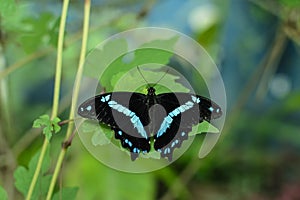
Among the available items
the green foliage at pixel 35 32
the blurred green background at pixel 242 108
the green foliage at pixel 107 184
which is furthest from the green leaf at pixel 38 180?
the blurred green background at pixel 242 108

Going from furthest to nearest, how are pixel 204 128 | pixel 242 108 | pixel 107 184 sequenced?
pixel 242 108 < pixel 107 184 < pixel 204 128

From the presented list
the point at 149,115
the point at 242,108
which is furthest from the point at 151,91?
the point at 242,108

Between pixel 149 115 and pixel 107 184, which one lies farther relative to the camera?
pixel 107 184

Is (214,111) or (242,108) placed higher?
(242,108)

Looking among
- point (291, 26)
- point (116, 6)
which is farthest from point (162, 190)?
point (291, 26)

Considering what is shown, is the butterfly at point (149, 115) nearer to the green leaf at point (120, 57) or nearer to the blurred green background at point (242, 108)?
the green leaf at point (120, 57)

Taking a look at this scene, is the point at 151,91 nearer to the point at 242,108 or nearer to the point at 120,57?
the point at 120,57

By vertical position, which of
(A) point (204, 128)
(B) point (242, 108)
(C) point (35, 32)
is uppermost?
(B) point (242, 108)

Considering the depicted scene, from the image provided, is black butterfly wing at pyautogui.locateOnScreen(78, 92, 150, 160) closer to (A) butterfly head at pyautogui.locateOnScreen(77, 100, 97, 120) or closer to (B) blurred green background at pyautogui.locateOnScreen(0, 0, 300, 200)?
(A) butterfly head at pyautogui.locateOnScreen(77, 100, 97, 120)
